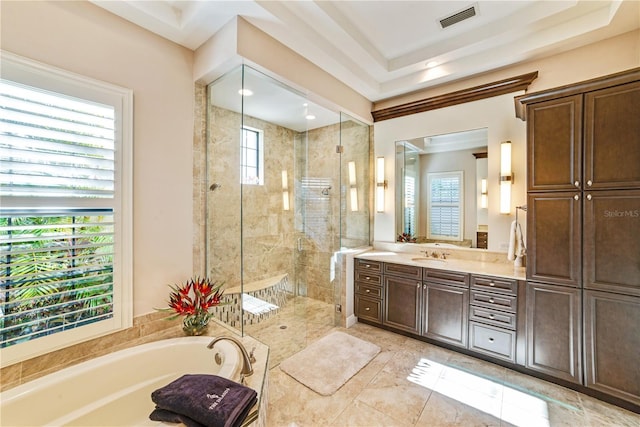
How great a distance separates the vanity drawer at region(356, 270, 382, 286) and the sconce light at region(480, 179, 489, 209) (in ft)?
4.87

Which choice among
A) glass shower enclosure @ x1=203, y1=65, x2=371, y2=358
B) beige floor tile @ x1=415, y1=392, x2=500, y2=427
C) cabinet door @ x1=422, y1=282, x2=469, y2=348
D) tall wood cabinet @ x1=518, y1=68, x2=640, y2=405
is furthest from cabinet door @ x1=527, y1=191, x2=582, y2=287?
glass shower enclosure @ x1=203, y1=65, x2=371, y2=358

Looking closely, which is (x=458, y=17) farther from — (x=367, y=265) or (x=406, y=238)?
(x=367, y=265)

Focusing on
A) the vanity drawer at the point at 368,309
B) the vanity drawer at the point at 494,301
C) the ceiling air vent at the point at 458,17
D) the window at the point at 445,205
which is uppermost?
the ceiling air vent at the point at 458,17

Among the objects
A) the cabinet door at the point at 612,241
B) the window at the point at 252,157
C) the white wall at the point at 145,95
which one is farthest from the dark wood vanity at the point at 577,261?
the white wall at the point at 145,95

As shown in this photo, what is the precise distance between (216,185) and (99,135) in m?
1.01

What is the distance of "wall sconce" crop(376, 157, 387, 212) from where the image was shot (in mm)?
3850

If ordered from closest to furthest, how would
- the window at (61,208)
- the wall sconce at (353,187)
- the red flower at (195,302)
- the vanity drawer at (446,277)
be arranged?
the window at (61,208)
the red flower at (195,302)
the vanity drawer at (446,277)
the wall sconce at (353,187)

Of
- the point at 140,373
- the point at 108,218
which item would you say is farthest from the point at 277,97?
the point at 140,373

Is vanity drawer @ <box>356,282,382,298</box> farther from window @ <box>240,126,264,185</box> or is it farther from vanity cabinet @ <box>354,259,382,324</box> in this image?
window @ <box>240,126,264,185</box>

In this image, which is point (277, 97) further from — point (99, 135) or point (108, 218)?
point (108, 218)

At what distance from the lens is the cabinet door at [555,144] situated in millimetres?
2104

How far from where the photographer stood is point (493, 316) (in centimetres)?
249

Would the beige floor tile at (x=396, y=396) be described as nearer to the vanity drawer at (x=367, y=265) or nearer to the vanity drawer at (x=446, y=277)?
the vanity drawer at (x=446, y=277)

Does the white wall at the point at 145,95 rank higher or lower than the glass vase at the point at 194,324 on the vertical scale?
higher
